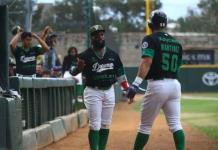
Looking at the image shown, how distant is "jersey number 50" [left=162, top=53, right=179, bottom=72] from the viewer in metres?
8.24

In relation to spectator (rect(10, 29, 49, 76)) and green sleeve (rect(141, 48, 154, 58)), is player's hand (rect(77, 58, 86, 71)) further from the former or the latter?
spectator (rect(10, 29, 49, 76))

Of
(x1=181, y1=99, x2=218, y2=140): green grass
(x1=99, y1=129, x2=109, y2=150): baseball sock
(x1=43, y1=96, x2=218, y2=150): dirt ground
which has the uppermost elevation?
(x1=99, y1=129, x2=109, y2=150): baseball sock

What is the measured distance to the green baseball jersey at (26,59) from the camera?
12.1 m

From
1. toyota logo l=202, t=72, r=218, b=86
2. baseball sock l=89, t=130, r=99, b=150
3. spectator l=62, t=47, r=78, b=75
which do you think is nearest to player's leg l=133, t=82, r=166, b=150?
baseball sock l=89, t=130, r=99, b=150

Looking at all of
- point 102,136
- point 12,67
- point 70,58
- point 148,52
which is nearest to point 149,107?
point 148,52

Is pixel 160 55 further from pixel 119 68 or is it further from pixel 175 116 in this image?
pixel 119 68

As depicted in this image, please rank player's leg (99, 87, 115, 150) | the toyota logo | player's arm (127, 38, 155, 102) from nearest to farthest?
1. player's arm (127, 38, 155, 102)
2. player's leg (99, 87, 115, 150)
3. the toyota logo

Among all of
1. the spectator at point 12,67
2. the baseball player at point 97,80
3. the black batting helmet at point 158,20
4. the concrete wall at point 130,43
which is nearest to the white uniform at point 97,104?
the baseball player at point 97,80

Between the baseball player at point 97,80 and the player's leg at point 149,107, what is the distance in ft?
2.45

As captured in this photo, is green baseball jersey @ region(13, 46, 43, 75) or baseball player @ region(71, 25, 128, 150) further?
green baseball jersey @ region(13, 46, 43, 75)

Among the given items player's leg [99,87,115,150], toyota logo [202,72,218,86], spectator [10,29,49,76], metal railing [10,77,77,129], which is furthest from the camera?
toyota logo [202,72,218,86]

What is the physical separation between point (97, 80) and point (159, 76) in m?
1.11

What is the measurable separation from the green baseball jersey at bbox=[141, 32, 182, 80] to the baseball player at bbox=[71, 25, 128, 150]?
3.09ft

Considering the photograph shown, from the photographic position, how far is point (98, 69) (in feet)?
29.5
